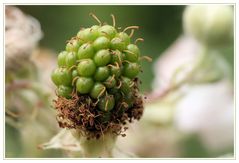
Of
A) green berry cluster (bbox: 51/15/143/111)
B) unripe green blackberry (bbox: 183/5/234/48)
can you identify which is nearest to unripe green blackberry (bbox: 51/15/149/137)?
green berry cluster (bbox: 51/15/143/111)

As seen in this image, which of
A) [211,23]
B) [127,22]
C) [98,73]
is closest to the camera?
[98,73]

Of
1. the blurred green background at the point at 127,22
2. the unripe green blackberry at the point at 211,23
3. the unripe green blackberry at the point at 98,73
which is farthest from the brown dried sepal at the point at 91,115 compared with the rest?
the blurred green background at the point at 127,22

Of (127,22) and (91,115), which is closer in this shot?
(91,115)

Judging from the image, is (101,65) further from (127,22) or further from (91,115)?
(127,22)

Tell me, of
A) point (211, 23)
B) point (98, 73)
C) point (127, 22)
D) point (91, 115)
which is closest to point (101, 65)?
point (98, 73)

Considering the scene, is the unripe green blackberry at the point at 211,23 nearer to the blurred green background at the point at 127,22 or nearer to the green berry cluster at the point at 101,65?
the green berry cluster at the point at 101,65

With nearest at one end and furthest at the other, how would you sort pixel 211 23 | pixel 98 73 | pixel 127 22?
1. pixel 98 73
2. pixel 211 23
3. pixel 127 22

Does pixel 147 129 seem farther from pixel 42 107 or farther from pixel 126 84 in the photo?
pixel 126 84

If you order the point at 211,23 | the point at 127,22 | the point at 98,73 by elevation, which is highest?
the point at 98,73
